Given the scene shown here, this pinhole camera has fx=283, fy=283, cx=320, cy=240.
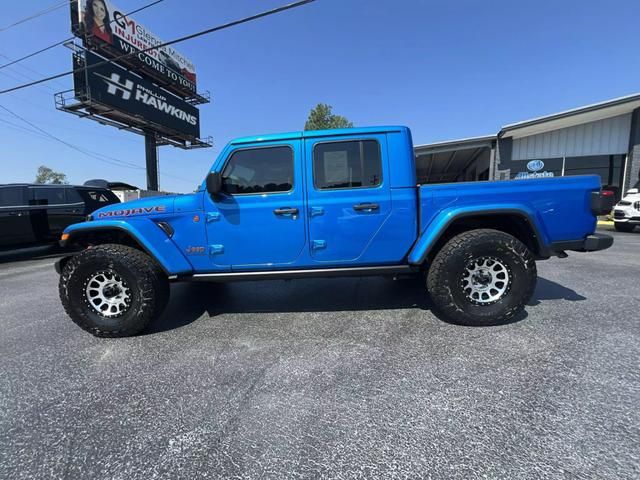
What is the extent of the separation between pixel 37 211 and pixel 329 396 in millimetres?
8750

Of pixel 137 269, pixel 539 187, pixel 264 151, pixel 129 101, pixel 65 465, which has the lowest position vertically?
pixel 65 465

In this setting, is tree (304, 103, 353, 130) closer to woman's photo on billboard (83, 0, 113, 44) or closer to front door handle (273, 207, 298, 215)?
woman's photo on billboard (83, 0, 113, 44)

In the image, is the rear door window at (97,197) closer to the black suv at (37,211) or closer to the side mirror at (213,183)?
the black suv at (37,211)

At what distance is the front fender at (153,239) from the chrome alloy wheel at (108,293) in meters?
0.44

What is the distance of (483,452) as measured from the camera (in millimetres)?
1423

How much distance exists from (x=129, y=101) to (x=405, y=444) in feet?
84.7

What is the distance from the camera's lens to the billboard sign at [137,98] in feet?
58.3

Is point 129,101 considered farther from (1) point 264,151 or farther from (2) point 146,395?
(2) point 146,395

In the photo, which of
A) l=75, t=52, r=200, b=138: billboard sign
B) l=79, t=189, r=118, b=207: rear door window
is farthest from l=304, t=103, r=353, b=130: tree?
l=79, t=189, r=118, b=207: rear door window

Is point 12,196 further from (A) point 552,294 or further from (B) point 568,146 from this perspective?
(B) point 568,146

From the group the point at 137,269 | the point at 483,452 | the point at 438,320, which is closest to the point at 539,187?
the point at 438,320

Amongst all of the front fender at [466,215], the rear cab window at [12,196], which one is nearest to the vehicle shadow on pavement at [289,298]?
the front fender at [466,215]

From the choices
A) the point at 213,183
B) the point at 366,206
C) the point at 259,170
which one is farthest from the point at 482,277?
the point at 213,183

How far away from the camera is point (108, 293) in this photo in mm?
2912
